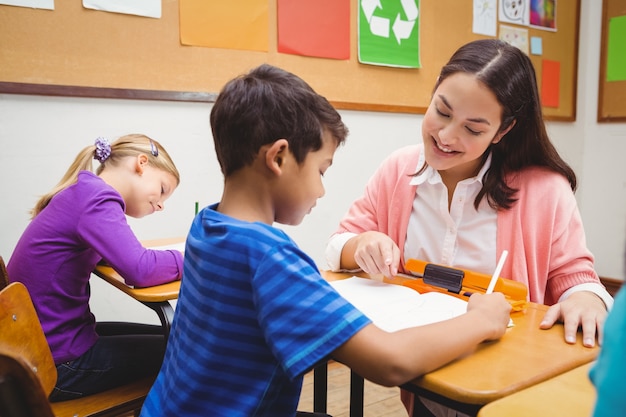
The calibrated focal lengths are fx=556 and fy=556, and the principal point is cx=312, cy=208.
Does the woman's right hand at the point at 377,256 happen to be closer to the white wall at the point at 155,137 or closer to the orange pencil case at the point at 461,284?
the orange pencil case at the point at 461,284

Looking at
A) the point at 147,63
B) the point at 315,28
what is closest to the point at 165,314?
the point at 147,63

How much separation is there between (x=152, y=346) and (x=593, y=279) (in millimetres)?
1132

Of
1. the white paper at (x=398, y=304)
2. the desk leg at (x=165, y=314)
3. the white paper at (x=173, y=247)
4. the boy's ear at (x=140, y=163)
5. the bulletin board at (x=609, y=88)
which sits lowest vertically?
the desk leg at (x=165, y=314)

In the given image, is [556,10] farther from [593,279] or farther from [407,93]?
[593,279]

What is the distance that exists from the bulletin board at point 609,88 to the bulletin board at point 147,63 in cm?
138

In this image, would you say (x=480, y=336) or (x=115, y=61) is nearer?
(x=480, y=336)

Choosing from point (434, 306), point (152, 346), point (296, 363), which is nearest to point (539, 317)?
point (434, 306)

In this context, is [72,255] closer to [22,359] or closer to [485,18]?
[22,359]

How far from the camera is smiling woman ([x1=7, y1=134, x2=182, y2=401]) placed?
→ 142 cm

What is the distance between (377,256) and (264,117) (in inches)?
20.2

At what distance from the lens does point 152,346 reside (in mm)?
1541

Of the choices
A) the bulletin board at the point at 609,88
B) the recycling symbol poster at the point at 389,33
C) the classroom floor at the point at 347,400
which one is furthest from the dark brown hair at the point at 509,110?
the bulletin board at the point at 609,88

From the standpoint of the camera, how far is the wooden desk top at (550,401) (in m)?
0.66

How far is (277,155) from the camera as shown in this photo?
0.80m
